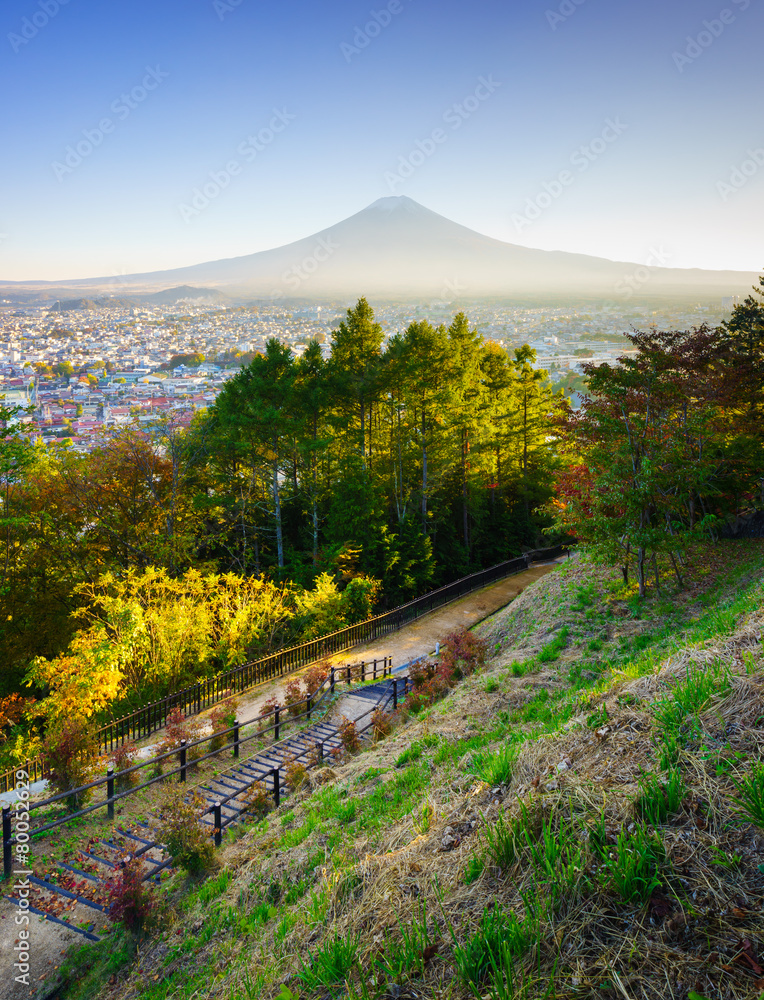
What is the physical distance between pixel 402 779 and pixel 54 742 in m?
6.16

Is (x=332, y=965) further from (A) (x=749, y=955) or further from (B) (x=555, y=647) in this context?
(B) (x=555, y=647)

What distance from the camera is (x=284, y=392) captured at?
22062 millimetres

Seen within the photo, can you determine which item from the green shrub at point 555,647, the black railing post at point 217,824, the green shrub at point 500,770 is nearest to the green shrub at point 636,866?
the green shrub at point 500,770

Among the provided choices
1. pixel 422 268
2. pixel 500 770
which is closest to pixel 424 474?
pixel 500 770

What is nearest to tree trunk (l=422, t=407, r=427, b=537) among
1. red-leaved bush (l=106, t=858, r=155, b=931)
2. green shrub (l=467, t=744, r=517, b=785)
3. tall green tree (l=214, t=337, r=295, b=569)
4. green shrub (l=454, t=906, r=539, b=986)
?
tall green tree (l=214, t=337, r=295, b=569)

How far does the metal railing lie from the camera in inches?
455

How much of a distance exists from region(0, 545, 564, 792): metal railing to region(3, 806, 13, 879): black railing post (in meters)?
1.95

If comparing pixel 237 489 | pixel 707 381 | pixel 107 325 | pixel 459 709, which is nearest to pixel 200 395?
pixel 237 489

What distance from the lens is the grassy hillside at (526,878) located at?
2613 mm

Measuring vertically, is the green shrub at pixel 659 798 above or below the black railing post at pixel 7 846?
above

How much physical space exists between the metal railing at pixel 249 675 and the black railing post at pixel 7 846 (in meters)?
1.95

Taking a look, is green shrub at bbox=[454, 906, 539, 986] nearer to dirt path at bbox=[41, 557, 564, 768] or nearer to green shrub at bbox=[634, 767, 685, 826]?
green shrub at bbox=[634, 767, 685, 826]

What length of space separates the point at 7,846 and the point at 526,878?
706 cm

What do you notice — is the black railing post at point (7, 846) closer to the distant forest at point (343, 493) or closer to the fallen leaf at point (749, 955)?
the distant forest at point (343, 493)
